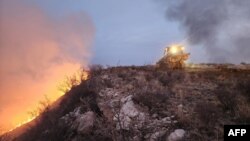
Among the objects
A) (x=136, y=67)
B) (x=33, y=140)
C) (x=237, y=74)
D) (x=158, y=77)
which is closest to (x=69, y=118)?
(x=33, y=140)

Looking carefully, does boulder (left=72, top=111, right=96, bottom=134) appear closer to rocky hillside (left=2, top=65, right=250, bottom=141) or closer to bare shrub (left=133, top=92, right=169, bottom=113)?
rocky hillside (left=2, top=65, right=250, bottom=141)

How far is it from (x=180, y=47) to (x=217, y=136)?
57.6ft

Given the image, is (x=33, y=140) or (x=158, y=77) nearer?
(x=33, y=140)

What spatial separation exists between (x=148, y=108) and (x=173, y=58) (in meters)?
12.4

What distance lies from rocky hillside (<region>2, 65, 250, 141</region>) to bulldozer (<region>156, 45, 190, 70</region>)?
3.83 meters

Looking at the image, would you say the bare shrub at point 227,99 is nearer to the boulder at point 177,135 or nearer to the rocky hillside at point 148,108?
the rocky hillside at point 148,108

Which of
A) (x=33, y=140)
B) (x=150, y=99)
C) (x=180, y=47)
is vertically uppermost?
(x=180, y=47)

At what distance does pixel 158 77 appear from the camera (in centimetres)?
2902

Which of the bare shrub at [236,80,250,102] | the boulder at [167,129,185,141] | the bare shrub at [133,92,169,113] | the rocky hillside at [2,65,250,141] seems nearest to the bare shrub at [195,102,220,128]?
the rocky hillside at [2,65,250,141]

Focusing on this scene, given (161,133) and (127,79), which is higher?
(127,79)

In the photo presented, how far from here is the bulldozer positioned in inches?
1372

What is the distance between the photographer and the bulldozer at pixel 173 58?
34844 millimetres

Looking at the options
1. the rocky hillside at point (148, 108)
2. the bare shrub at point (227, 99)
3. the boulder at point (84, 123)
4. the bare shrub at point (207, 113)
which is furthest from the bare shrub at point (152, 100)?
the bare shrub at point (227, 99)

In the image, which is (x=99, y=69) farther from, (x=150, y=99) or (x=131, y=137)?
(x=131, y=137)
